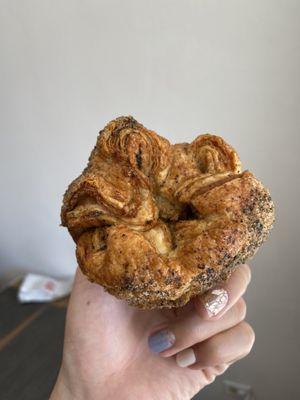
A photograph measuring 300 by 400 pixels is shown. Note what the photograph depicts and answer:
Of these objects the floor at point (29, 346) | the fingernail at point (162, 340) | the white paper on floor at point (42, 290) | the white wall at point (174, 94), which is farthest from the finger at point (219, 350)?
the white paper on floor at point (42, 290)

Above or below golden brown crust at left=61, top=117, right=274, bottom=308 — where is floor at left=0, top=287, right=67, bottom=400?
below

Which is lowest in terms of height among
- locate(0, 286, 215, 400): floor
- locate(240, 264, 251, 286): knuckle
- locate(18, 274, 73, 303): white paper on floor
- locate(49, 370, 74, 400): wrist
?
locate(0, 286, 215, 400): floor

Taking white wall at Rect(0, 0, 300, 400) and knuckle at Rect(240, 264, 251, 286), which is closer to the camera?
knuckle at Rect(240, 264, 251, 286)

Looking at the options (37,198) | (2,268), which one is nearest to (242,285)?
(37,198)

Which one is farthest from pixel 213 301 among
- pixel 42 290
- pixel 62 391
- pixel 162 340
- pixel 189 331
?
pixel 42 290

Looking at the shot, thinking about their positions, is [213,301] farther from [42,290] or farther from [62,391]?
[42,290]

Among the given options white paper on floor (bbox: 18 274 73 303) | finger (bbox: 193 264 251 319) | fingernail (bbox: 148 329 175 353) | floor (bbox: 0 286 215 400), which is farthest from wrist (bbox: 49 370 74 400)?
white paper on floor (bbox: 18 274 73 303)

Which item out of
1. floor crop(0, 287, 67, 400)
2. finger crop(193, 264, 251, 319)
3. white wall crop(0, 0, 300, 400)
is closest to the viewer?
finger crop(193, 264, 251, 319)

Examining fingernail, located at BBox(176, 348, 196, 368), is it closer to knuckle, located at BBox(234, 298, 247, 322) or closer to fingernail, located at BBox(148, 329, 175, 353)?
fingernail, located at BBox(148, 329, 175, 353)
